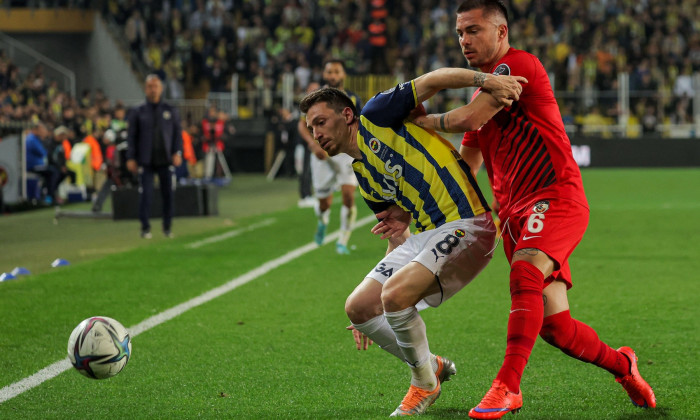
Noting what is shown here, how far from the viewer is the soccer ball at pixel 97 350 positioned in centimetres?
508

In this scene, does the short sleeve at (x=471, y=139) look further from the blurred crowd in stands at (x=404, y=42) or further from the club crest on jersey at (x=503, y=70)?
the blurred crowd in stands at (x=404, y=42)

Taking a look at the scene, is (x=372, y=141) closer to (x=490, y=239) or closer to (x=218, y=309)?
(x=490, y=239)

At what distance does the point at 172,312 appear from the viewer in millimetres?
8039

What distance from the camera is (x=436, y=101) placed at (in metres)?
31.0

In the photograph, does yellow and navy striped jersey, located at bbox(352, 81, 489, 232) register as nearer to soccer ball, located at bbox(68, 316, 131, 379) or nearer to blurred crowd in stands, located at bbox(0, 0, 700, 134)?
soccer ball, located at bbox(68, 316, 131, 379)

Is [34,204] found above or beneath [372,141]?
beneath

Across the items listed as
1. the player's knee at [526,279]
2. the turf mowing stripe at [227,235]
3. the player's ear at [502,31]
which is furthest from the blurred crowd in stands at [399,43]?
the player's knee at [526,279]

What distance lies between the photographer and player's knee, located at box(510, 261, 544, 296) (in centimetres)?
447

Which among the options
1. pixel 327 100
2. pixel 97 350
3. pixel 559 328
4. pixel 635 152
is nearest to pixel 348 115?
pixel 327 100

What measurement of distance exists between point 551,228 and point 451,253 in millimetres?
481

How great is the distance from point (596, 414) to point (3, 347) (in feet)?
13.5

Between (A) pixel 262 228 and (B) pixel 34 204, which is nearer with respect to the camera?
(A) pixel 262 228

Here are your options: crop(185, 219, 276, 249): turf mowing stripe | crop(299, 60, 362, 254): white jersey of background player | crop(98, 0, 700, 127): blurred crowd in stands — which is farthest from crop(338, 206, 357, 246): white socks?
crop(98, 0, 700, 127): blurred crowd in stands

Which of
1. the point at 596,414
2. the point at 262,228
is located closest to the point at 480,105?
the point at 596,414
